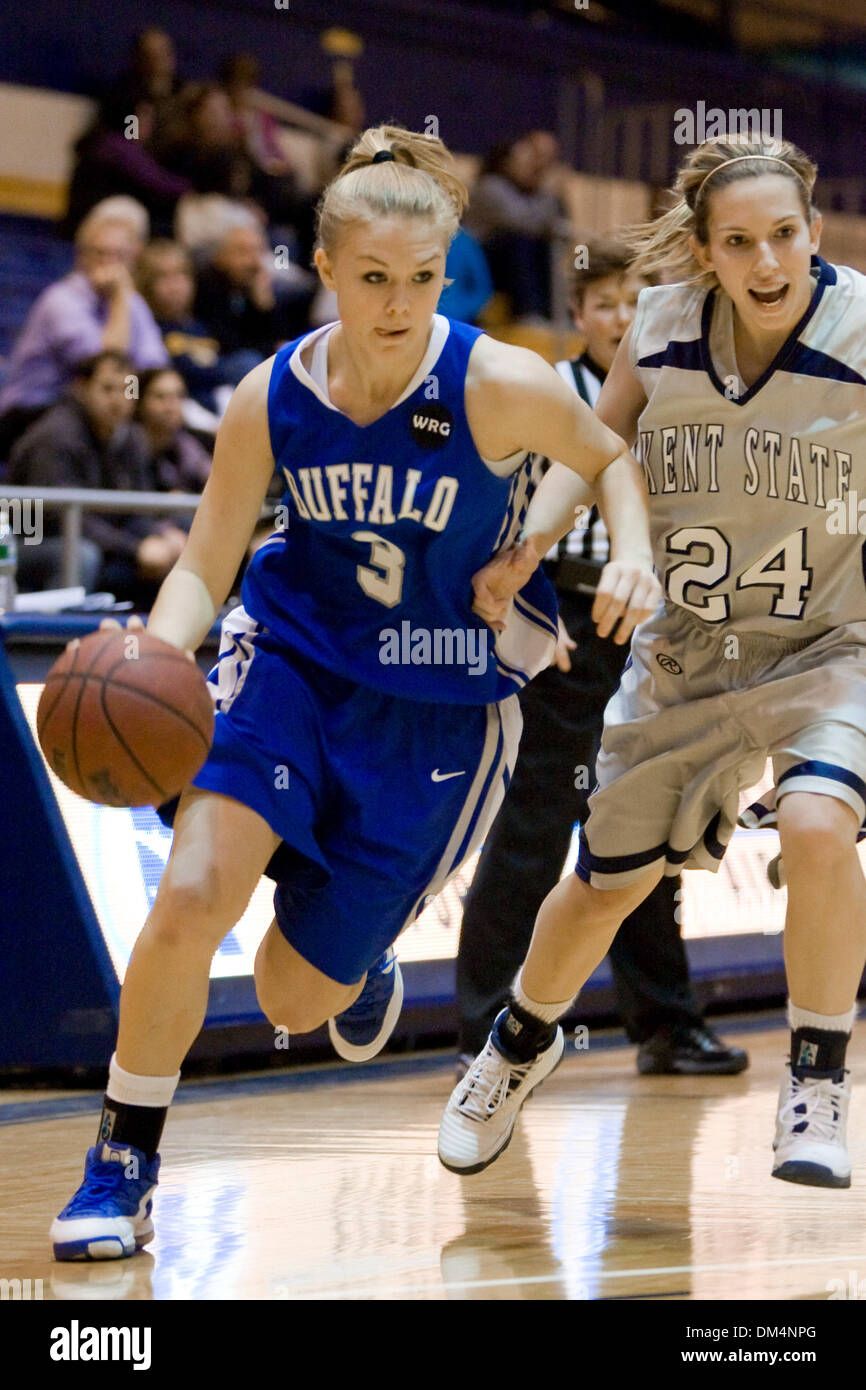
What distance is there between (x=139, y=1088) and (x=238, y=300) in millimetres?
7023

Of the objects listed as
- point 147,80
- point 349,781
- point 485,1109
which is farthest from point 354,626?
point 147,80

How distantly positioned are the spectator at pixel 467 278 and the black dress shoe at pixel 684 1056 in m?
5.95

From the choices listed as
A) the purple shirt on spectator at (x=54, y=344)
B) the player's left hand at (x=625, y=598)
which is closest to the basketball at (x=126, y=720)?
the player's left hand at (x=625, y=598)

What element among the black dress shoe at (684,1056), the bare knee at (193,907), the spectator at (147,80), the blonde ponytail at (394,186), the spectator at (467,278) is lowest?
the black dress shoe at (684,1056)

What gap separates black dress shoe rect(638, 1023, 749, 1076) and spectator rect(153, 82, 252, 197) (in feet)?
20.9

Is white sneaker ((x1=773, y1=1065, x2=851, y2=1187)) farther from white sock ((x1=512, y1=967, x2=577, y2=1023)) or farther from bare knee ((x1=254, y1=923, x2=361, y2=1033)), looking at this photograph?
bare knee ((x1=254, y1=923, x2=361, y2=1033))

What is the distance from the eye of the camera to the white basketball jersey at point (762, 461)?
3617 mm

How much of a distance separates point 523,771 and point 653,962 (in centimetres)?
71

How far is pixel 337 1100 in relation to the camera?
5031mm

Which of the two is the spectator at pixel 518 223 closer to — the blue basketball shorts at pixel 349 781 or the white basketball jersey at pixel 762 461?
the white basketball jersey at pixel 762 461

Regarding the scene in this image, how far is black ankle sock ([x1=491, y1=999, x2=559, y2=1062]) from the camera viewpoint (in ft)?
13.3

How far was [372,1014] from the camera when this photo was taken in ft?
13.8

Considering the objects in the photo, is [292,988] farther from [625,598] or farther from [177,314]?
[177,314]

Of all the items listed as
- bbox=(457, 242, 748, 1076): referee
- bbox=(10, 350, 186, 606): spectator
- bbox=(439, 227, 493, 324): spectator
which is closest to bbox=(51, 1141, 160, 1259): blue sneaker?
bbox=(457, 242, 748, 1076): referee
